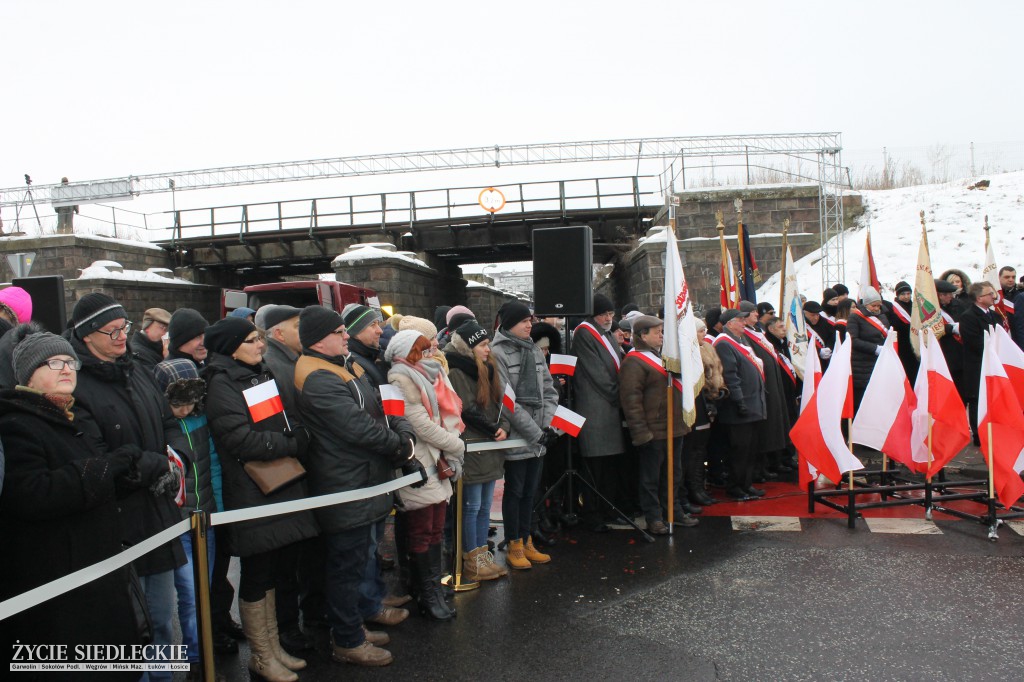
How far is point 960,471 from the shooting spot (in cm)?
770

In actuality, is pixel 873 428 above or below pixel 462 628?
above

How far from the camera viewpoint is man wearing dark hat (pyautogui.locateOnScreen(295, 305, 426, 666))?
3742mm

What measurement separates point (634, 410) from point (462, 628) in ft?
7.88

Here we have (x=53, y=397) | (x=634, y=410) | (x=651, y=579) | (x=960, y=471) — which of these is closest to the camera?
(x=53, y=397)

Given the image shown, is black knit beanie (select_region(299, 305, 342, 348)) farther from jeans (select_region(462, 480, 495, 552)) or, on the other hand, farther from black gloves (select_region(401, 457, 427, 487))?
jeans (select_region(462, 480, 495, 552))

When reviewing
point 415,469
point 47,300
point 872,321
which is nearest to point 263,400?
point 415,469

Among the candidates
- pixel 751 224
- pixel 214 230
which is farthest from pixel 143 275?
pixel 751 224

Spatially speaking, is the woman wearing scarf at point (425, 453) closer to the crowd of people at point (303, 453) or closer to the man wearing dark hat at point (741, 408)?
the crowd of people at point (303, 453)

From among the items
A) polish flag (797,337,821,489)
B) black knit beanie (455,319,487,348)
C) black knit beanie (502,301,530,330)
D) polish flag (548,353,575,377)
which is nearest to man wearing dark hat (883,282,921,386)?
polish flag (797,337,821,489)

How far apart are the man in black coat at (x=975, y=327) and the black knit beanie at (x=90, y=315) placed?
8.45 m

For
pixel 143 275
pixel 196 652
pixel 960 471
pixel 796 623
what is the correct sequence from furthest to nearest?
pixel 143 275 → pixel 960 471 → pixel 796 623 → pixel 196 652

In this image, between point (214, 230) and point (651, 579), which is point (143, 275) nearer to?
point (214, 230)

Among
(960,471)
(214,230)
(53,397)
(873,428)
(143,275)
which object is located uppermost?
(214,230)

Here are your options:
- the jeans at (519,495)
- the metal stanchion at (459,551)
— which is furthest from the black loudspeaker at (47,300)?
the jeans at (519,495)
